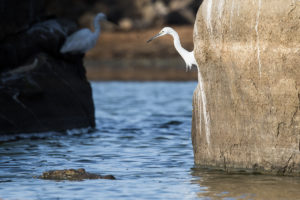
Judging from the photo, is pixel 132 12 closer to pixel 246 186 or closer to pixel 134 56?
pixel 134 56

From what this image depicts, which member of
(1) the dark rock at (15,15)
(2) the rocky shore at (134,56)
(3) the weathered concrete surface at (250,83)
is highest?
(1) the dark rock at (15,15)

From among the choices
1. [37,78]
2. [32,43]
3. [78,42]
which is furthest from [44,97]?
[78,42]

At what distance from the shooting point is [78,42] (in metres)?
15.8

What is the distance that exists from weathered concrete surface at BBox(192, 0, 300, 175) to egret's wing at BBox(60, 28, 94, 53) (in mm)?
6419

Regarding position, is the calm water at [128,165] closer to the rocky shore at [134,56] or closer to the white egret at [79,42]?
the white egret at [79,42]

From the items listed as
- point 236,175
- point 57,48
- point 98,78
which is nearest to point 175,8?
point 98,78

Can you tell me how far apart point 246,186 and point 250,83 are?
1.34 meters

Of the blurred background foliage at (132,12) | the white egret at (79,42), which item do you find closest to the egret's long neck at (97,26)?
the white egret at (79,42)

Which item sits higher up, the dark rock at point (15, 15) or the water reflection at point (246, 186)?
the dark rock at point (15, 15)

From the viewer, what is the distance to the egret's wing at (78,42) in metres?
15.7

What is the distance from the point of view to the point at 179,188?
890 cm

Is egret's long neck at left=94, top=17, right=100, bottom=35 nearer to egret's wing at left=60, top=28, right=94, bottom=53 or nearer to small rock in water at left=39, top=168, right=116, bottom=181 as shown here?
egret's wing at left=60, top=28, right=94, bottom=53

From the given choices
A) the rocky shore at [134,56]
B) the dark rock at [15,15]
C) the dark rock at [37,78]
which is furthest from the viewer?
the rocky shore at [134,56]

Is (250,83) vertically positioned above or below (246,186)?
above
